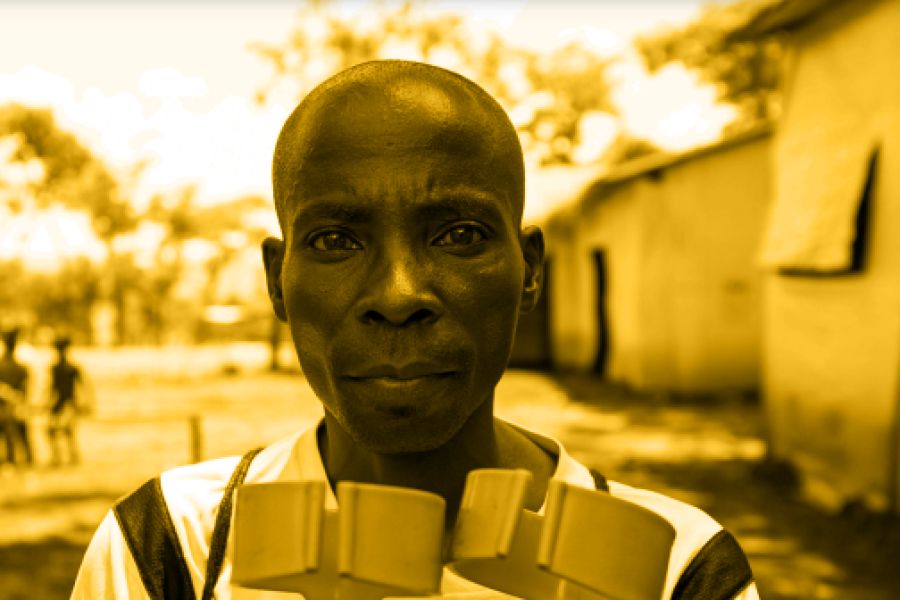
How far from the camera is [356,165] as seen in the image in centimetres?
116

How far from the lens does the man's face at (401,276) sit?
Result: 1104 mm

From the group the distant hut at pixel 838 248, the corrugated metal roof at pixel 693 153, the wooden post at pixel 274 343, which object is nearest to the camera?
the distant hut at pixel 838 248

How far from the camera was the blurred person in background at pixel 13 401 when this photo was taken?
24.3 feet

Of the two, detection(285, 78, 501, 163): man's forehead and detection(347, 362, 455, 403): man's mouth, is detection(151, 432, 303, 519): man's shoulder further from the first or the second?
detection(285, 78, 501, 163): man's forehead

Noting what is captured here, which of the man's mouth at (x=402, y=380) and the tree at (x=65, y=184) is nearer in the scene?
the man's mouth at (x=402, y=380)

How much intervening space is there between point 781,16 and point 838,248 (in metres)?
1.78

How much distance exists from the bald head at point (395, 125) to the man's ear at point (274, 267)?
130 mm

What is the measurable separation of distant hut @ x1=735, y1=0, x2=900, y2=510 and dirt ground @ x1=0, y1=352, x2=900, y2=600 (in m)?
0.38

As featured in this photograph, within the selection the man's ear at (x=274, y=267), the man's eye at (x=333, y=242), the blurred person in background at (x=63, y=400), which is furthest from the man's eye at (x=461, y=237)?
the blurred person in background at (x=63, y=400)

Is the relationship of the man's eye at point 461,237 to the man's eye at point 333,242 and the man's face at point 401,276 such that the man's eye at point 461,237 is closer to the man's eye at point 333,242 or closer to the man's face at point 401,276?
the man's face at point 401,276

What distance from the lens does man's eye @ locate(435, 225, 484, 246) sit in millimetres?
1173

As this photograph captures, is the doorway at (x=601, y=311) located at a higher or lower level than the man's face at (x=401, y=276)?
lower

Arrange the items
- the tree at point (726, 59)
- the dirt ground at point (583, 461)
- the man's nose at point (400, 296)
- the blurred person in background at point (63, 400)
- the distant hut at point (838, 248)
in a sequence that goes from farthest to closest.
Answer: the tree at point (726, 59) → the blurred person in background at point (63, 400) → the distant hut at point (838, 248) → the dirt ground at point (583, 461) → the man's nose at point (400, 296)


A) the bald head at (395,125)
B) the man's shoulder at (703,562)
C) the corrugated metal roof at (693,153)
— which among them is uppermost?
the corrugated metal roof at (693,153)
